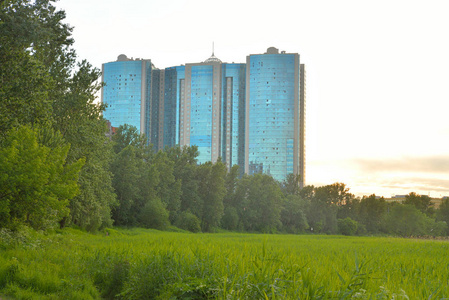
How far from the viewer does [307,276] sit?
6457mm

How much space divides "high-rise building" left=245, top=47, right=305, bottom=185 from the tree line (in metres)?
79.7

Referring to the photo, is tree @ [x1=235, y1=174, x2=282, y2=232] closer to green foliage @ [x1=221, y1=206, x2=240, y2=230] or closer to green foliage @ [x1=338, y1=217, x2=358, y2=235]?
green foliage @ [x1=221, y1=206, x2=240, y2=230]

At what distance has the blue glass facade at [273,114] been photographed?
582 ft

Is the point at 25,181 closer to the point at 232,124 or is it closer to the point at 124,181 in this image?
the point at 124,181

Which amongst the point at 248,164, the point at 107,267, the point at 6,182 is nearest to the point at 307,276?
the point at 107,267

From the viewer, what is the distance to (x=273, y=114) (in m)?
180

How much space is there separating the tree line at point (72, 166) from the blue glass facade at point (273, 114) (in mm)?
79808

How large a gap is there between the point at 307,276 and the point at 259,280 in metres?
0.93

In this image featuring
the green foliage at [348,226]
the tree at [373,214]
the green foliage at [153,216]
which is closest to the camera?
the green foliage at [153,216]

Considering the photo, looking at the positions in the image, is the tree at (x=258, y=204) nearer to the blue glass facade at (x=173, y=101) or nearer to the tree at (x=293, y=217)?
the tree at (x=293, y=217)

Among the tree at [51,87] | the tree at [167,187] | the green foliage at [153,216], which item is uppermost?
the tree at [51,87]

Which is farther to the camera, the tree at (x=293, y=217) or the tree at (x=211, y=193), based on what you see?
the tree at (x=293, y=217)

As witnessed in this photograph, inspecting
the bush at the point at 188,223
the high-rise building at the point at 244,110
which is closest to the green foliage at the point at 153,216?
the bush at the point at 188,223

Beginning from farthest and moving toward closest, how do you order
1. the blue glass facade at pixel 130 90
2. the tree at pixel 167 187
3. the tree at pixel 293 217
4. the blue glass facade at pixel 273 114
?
1. the blue glass facade at pixel 130 90
2. the blue glass facade at pixel 273 114
3. the tree at pixel 293 217
4. the tree at pixel 167 187
